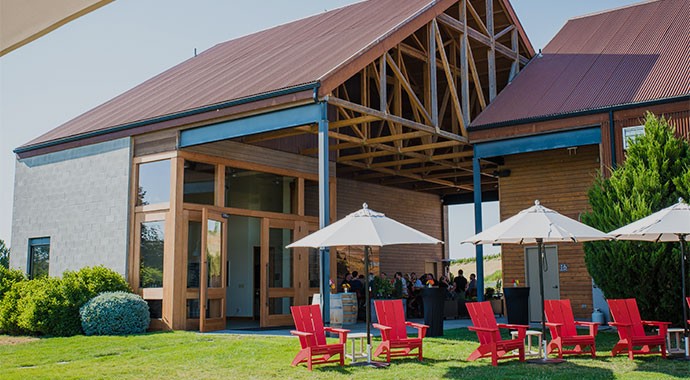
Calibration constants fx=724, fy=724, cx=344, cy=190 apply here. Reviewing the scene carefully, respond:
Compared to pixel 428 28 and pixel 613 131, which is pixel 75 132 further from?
pixel 613 131

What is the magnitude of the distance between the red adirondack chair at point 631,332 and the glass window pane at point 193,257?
8109 mm

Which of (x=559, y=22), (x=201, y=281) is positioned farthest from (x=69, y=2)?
(x=559, y=22)

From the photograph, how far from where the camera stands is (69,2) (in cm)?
A: 238

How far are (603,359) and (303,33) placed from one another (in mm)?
12006

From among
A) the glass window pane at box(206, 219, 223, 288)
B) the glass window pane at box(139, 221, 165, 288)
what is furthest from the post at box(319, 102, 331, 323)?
the glass window pane at box(139, 221, 165, 288)

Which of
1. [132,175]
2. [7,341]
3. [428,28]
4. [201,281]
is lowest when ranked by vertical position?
[7,341]

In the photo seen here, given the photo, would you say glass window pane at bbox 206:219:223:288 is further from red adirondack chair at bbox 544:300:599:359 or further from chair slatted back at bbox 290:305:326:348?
red adirondack chair at bbox 544:300:599:359

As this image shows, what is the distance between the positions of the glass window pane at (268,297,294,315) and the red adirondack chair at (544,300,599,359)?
23.9 ft

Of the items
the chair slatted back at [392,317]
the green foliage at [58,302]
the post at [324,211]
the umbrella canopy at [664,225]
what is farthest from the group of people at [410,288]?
the umbrella canopy at [664,225]

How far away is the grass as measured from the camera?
28.0 ft

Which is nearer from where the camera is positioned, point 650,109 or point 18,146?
point 650,109

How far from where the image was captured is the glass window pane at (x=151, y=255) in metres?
14.8

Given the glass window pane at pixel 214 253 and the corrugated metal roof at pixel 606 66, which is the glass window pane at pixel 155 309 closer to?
the glass window pane at pixel 214 253

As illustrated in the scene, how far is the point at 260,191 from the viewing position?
16344mm
